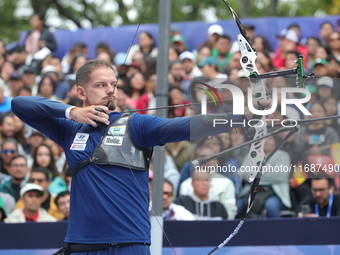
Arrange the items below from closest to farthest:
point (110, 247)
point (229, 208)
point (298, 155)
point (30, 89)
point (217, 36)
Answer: point (110, 247)
point (298, 155)
point (229, 208)
point (30, 89)
point (217, 36)

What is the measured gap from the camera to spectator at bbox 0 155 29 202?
7184 mm

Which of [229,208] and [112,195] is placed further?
[229,208]

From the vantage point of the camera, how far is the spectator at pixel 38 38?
1149cm

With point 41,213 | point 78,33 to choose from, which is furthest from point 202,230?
point 78,33

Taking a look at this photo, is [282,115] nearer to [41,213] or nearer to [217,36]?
[41,213]

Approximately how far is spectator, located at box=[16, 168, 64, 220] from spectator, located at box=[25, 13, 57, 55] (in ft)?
15.5

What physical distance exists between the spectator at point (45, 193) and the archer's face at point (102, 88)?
3.08 meters

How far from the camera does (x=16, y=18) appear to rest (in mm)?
23781

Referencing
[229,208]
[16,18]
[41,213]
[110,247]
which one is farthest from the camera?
[16,18]

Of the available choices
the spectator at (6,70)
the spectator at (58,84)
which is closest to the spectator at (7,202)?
the spectator at (58,84)

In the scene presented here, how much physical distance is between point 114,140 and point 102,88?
15.3 inches

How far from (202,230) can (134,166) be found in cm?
144

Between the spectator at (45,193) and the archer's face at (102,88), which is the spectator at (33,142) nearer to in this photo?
the spectator at (45,193)

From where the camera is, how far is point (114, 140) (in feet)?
11.8
